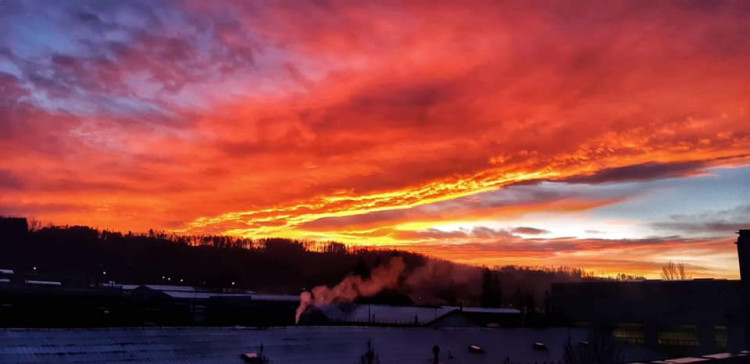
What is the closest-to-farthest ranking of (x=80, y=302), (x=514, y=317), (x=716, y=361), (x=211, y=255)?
(x=716, y=361) → (x=80, y=302) → (x=514, y=317) → (x=211, y=255)

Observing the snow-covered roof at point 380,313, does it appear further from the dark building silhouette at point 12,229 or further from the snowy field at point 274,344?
the dark building silhouette at point 12,229

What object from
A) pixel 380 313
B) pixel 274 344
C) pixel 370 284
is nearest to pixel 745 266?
pixel 380 313

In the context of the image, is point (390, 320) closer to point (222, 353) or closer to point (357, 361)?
point (357, 361)

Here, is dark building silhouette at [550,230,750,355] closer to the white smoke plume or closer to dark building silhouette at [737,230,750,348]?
dark building silhouette at [737,230,750,348]

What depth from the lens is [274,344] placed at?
3541 centimetres

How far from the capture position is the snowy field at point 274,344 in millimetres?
27281

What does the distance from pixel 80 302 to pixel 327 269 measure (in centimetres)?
9415

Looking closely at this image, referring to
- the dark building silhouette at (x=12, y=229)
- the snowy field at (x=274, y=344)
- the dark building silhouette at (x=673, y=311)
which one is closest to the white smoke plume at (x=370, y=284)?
the dark building silhouette at (x=673, y=311)

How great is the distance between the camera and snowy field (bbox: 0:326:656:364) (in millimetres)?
27281

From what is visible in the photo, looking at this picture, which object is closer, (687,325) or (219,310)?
(219,310)

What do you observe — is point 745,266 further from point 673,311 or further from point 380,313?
point 380,313

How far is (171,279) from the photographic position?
149875mm

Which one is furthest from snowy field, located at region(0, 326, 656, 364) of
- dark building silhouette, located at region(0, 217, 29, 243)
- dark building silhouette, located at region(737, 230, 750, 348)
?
dark building silhouette, located at region(0, 217, 29, 243)

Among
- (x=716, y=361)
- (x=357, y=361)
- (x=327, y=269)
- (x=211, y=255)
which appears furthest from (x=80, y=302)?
(x=211, y=255)
